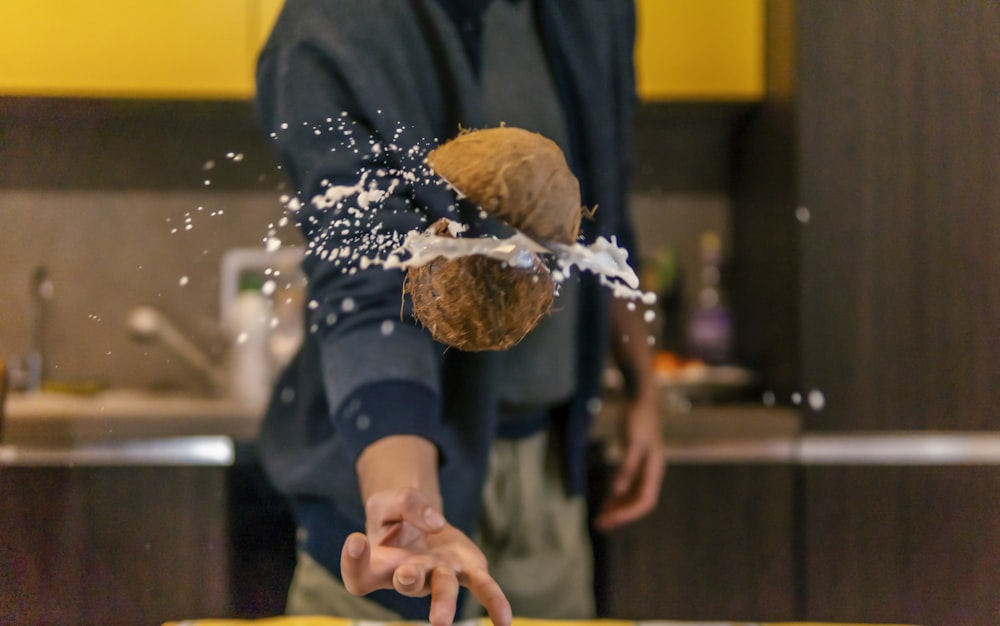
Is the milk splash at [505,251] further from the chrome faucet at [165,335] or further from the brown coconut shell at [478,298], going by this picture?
the chrome faucet at [165,335]

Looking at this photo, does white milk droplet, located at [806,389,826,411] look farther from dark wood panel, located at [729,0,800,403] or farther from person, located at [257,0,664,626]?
person, located at [257,0,664,626]

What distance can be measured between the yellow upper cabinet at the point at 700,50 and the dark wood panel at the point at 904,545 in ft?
1.20

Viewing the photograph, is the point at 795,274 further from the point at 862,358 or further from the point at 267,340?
the point at 267,340

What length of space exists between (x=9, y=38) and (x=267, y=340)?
269 mm

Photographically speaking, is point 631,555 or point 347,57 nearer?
point 347,57

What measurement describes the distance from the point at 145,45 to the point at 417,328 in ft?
1.05

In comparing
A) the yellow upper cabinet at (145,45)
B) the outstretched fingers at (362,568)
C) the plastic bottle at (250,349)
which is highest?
the yellow upper cabinet at (145,45)

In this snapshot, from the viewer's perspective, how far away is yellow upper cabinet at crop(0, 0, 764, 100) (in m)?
0.47

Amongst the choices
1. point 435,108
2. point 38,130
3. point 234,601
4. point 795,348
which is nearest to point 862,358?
point 795,348

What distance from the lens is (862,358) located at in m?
0.60

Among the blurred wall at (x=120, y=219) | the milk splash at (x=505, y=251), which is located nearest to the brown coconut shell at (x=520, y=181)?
the milk splash at (x=505, y=251)

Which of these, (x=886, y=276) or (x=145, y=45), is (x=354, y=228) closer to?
(x=145, y=45)

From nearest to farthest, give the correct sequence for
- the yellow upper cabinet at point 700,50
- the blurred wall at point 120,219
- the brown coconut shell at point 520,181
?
the brown coconut shell at point 520,181
the blurred wall at point 120,219
the yellow upper cabinet at point 700,50

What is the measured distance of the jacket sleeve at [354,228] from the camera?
0.40m
